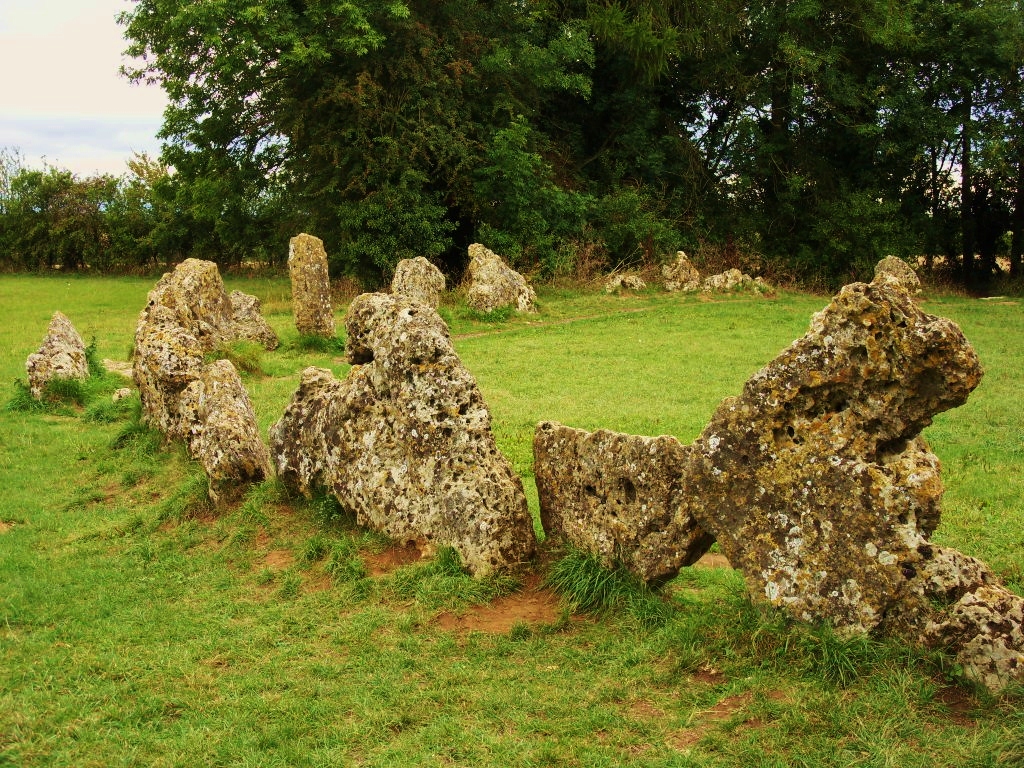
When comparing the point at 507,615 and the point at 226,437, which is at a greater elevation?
the point at 226,437

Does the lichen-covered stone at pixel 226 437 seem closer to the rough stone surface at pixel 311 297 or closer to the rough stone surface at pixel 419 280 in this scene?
the rough stone surface at pixel 311 297

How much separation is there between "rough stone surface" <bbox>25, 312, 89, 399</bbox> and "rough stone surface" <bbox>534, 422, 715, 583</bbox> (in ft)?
32.6

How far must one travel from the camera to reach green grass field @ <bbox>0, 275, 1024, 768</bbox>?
15.2 feet

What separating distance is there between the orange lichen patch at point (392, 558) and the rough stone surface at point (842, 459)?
8.15 feet

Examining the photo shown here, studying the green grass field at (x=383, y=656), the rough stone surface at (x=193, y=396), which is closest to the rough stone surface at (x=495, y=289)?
the rough stone surface at (x=193, y=396)

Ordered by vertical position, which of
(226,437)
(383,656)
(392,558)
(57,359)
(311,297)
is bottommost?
(383,656)

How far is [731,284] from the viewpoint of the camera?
26.6 meters

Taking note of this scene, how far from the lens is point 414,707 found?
5.12m

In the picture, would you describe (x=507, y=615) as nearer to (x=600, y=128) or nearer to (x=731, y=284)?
(x=731, y=284)

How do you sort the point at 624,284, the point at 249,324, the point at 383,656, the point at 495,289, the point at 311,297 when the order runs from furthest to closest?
the point at 624,284
the point at 495,289
the point at 311,297
the point at 249,324
the point at 383,656

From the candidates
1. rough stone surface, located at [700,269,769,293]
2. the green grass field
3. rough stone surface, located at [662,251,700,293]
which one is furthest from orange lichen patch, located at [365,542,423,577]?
rough stone surface, located at [700,269,769,293]

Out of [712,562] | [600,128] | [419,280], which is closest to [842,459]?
[712,562]

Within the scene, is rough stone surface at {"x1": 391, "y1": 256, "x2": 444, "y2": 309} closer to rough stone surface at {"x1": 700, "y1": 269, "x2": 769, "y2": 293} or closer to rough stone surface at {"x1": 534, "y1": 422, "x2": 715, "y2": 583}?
rough stone surface at {"x1": 700, "y1": 269, "x2": 769, "y2": 293}

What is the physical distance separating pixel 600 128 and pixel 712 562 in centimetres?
2866
